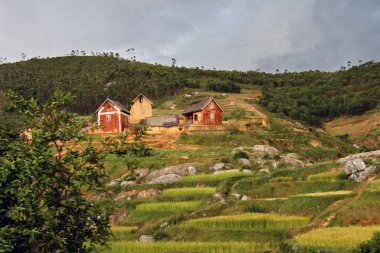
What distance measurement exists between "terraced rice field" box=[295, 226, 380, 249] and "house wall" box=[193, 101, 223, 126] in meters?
47.6

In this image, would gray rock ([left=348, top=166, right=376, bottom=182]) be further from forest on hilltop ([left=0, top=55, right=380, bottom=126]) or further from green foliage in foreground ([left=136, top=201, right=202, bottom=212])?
forest on hilltop ([left=0, top=55, right=380, bottom=126])

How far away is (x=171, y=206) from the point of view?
32812 millimetres

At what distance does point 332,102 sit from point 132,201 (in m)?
75.9

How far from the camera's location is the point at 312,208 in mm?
27297

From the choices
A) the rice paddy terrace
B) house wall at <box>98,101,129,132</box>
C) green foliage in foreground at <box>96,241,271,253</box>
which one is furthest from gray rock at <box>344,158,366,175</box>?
house wall at <box>98,101,129,132</box>

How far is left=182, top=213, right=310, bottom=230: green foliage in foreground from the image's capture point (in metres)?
25.2

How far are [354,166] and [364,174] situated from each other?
94 centimetres

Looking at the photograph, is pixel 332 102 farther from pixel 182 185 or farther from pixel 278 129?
pixel 182 185

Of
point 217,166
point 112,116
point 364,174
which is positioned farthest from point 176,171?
point 112,116

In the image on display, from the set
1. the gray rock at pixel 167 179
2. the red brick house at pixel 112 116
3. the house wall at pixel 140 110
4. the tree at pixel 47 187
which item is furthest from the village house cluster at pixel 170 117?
the tree at pixel 47 187

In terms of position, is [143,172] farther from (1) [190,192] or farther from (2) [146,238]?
(2) [146,238]

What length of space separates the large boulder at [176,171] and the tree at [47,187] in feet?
102

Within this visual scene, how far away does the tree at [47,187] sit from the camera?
38.1 feet

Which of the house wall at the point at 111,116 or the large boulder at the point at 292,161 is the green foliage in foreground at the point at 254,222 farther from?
→ the house wall at the point at 111,116
